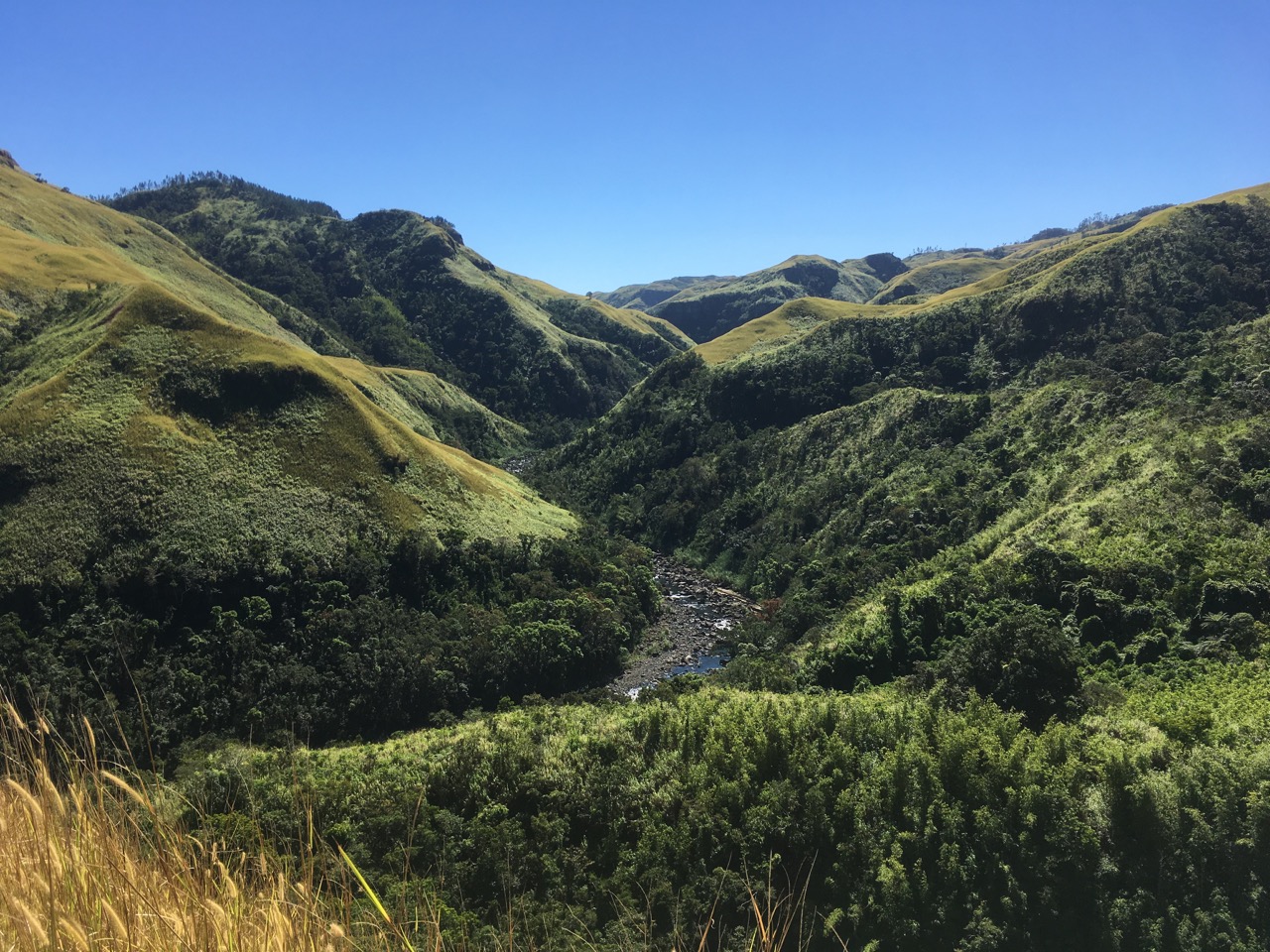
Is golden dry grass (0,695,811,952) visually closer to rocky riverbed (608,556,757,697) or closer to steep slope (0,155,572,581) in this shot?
steep slope (0,155,572,581)

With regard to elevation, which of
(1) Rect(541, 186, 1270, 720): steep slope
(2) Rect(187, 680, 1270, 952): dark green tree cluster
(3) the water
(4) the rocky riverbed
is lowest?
(3) the water

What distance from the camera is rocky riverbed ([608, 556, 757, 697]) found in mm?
81125

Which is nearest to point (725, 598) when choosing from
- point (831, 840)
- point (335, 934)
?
point (831, 840)

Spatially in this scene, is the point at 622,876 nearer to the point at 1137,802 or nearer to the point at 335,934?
the point at 1137,802

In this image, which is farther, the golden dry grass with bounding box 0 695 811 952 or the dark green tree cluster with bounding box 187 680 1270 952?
the dark green tree cluster with bounding box 187 680 1270 952

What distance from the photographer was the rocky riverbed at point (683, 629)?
3194 inches

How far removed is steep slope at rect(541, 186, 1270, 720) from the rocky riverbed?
6640 mm

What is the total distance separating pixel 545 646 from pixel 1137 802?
5525 cm

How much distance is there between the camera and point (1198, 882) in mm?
28547

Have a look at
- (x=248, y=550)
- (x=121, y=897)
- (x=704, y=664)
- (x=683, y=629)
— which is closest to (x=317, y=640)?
(x=248, y=550)

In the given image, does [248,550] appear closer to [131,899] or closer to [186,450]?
[186,450]

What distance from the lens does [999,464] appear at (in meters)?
96.8

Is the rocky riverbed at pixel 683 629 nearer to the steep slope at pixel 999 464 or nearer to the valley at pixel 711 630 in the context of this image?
the valley at pixel 711 630

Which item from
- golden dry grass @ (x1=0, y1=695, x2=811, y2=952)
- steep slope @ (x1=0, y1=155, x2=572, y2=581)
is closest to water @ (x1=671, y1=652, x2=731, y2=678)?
steep slope @ (x1=0, y1=155, x2=572, y2=581)
